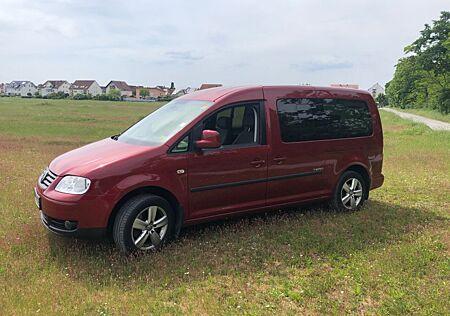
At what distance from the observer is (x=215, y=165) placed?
4.90m

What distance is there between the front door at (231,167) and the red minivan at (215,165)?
0.04 feet

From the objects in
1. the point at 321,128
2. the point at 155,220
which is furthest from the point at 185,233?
the point at 321,128

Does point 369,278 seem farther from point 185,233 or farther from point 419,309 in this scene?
point 185,233

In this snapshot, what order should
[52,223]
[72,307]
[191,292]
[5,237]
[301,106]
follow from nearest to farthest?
[72,307], [191,292], [52,223], [5,237], [301,106]

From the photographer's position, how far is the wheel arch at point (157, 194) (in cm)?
445

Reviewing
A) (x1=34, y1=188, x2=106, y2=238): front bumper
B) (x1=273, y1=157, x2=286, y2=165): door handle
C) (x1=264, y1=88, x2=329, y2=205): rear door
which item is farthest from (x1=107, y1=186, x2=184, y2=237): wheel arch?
(x1=273, y1=157, x2=286, y2=165): door handle

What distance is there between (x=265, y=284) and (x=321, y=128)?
2736mm

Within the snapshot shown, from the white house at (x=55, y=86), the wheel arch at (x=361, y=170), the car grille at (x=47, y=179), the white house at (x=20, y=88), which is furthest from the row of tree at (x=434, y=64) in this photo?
the white house at (x=20, y=88)

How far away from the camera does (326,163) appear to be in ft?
19.6

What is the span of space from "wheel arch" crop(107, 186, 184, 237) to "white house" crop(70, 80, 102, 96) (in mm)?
138447

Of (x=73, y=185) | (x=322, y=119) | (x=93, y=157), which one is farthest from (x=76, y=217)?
(x=322, y=119)

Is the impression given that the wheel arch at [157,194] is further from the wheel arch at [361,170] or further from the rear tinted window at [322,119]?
the wheel arch at [361,170]

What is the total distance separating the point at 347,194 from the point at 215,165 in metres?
2.52

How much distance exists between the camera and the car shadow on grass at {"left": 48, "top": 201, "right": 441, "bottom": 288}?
4.16 metres
